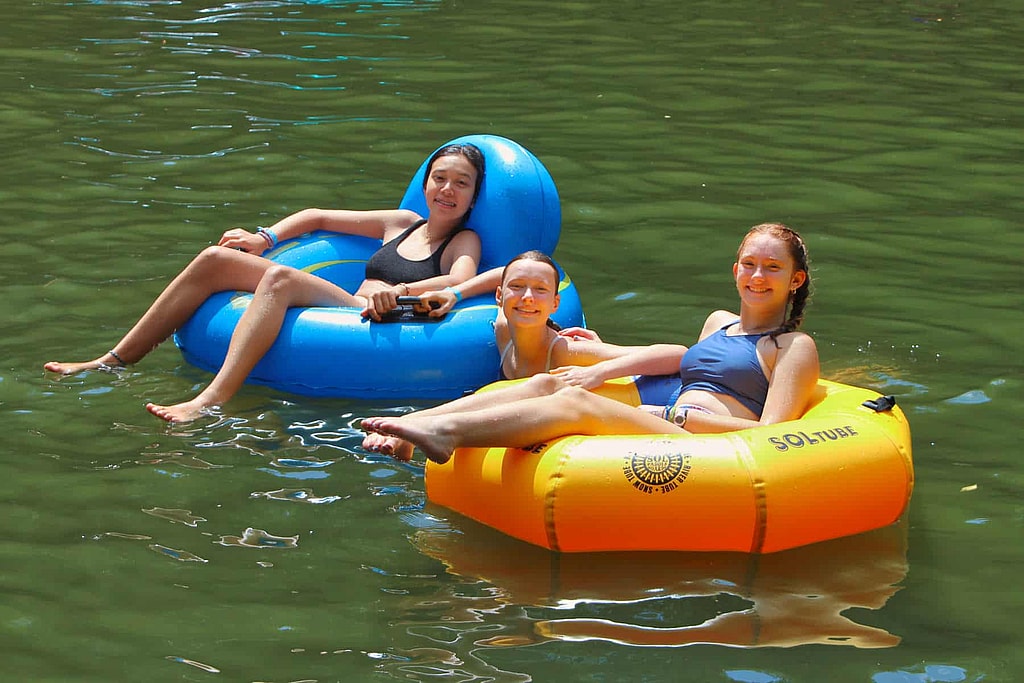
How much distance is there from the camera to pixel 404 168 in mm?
8508

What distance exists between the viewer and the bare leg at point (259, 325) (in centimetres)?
526

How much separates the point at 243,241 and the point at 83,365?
0.87 m

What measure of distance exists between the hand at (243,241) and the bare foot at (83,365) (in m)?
0.69

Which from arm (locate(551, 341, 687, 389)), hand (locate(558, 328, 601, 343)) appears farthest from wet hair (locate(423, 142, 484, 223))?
arm (locate(551, 341, 687, 389))

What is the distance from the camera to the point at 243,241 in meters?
5.98

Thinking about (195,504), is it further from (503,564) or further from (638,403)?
(638,403)

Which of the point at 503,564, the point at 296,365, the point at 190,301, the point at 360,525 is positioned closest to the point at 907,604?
the point at 503,564

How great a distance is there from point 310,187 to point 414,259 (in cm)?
243

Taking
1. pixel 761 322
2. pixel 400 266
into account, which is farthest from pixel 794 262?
pixel 400 266

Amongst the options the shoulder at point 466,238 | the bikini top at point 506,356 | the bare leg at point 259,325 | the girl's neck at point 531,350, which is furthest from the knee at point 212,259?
the girl's neck at point 531,350

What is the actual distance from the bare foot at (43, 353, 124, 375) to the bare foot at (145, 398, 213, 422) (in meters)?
0.52

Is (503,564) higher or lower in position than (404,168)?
lower

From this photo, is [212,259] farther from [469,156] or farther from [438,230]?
[469,156]

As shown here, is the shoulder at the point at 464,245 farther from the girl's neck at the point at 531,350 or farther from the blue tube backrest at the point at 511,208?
the girl's neck at the point at 531,350
